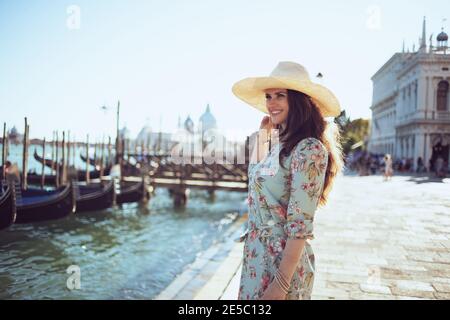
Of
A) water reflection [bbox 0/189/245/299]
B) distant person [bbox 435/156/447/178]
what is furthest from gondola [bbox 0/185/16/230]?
distant person [bbox 435/156/447/178]

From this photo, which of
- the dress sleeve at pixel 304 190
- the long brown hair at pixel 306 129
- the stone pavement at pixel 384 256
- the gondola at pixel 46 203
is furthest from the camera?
the gondola at pixel 46 203

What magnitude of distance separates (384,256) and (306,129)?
260 centimetres

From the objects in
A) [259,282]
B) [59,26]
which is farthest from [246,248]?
[59,26]

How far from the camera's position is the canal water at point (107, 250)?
Answer: 9.98 ft

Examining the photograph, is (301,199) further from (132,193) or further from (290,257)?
(132,193)

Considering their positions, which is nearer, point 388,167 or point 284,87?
point 284,87

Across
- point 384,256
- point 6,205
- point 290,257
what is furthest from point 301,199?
point 384,256

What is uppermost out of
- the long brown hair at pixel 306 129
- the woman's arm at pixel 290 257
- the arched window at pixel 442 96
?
the arched window at pixel 442 96

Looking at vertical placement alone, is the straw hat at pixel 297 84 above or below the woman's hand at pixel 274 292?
above

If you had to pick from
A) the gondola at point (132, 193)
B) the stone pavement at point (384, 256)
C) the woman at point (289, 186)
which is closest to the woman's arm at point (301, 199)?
the woman at point (289, 186)

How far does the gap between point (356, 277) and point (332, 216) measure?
125 inches

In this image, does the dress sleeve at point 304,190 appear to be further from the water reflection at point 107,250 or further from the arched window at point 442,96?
the water reflection at point 107,250

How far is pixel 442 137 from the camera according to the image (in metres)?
2.06

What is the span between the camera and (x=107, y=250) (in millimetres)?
7973
